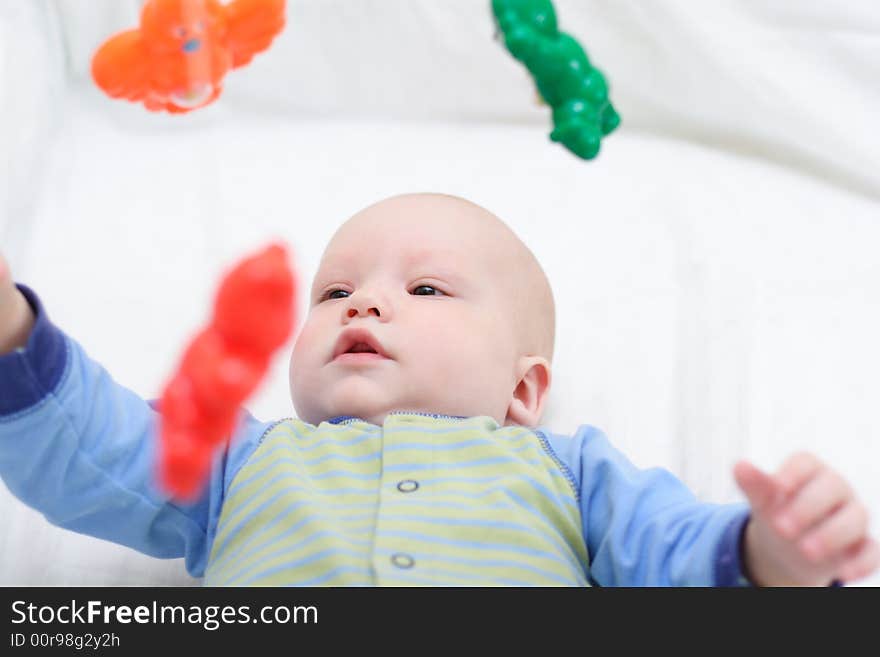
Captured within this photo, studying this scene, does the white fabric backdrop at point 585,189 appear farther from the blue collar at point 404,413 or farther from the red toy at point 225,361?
the red toy at point 225,361

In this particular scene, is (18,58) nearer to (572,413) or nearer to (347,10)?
(347,10)

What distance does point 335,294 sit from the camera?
1.07 meters

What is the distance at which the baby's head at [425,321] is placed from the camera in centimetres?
96

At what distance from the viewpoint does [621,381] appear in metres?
1.22

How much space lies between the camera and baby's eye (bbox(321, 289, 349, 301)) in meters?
1.06

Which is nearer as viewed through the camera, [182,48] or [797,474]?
[797,474]

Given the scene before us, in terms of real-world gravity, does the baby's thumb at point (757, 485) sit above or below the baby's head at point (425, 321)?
below

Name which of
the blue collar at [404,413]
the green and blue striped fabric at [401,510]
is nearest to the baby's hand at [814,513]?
the green and blue striped fabric at [401,510]

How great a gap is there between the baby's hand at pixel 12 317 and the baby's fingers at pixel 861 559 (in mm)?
554

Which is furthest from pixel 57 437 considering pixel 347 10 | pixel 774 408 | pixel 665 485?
pixel 347 10

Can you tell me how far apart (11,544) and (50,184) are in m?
0.55

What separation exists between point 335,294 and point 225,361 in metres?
0.45

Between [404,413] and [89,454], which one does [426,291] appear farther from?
[89,454]

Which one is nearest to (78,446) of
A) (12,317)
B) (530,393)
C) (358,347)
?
(12,317)
